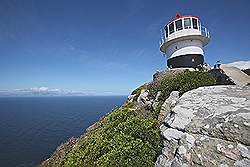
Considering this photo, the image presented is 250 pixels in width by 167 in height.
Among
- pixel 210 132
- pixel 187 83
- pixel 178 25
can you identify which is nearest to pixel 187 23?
pixel 178 25

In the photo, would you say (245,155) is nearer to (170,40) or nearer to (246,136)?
(246,136)

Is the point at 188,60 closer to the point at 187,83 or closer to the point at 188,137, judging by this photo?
the point at 187,83

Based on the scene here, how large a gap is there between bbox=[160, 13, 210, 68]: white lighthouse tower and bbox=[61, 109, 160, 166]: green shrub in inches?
690

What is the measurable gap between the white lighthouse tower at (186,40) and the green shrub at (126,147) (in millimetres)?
17520

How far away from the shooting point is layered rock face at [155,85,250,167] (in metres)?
6.36

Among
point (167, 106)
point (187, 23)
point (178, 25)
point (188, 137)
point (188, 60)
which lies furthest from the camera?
point (178, 25)

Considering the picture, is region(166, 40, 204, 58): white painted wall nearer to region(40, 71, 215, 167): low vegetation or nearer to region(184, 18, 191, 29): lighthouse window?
region(184, 18, 191, 29): lighthouse window

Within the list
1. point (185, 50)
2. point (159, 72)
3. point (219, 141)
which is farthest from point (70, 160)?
point (185, 50)

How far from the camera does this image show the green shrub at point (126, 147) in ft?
31.8

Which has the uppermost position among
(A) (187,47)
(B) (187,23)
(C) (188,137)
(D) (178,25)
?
(B) (187,23)

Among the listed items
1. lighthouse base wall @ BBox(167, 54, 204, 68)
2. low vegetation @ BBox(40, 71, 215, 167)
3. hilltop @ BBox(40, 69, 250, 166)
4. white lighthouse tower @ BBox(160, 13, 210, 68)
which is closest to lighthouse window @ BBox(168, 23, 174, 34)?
white lighthouse tower @ BBox(160, 13, 210, 68)

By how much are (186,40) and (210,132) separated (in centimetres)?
2251

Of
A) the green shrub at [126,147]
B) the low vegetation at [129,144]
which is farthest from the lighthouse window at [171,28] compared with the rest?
the green shrub at [126,147]

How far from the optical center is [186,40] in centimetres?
2775
